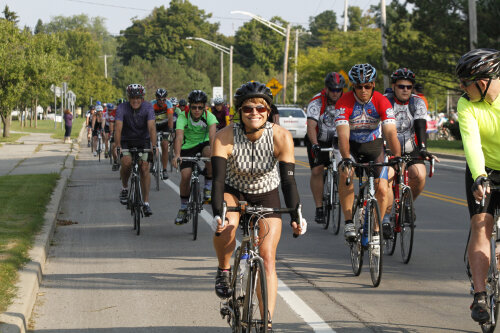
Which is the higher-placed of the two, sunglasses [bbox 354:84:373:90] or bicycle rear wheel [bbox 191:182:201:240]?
sunglasses [bbox 354:84:373:90]

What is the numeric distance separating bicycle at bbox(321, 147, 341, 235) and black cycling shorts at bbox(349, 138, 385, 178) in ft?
7.97

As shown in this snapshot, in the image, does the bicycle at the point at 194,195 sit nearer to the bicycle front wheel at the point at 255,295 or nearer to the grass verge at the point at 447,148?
the bicycle front wheel at the point at 255,295

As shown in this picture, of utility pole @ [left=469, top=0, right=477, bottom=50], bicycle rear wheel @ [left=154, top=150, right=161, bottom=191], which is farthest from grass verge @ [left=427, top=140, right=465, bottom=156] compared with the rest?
bicycle rear wheel @ [left=154, top=150, right=161, bottom=191]

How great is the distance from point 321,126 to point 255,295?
264 inches

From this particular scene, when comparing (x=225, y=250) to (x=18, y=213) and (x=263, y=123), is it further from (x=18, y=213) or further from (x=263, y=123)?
(x=18, y=213)

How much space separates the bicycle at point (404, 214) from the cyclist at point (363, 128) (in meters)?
0.42

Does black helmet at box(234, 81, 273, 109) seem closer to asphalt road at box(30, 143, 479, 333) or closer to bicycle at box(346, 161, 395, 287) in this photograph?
asphalt road at box(30, 143, 479, 333)

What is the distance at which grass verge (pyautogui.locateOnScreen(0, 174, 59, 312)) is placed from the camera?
7.74 metres

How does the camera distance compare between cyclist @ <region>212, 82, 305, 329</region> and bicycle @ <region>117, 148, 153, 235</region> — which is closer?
cyclist @ <region>212, 82, 305, 329</region>

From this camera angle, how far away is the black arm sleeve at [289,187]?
17.5 ft

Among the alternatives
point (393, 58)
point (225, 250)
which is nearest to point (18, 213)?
point (225, 250)

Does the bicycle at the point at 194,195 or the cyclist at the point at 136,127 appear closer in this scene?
the bicycle at the point at 194,195

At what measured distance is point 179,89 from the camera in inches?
4092

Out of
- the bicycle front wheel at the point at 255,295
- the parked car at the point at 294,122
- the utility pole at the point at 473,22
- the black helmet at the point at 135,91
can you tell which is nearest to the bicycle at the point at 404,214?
the bicycle front wheel at the point at 255,295
